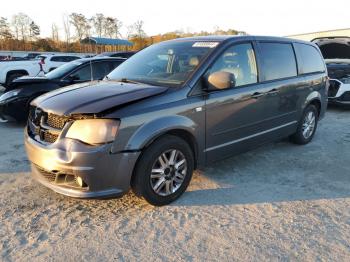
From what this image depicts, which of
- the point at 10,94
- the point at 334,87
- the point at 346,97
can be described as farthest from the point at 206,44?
the point at 346,97

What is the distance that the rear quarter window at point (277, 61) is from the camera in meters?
4.75

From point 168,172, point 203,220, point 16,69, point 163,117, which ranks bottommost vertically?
point 203,220

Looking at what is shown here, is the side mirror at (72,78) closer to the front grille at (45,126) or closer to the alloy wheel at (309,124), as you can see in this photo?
the front grille at (45,126)

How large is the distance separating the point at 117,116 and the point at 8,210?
1533mm

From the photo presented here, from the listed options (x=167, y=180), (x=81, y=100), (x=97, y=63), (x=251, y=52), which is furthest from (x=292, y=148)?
(x=97, y=63)

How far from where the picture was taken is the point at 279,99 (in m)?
4.97

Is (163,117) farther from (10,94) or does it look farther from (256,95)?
(10,94)

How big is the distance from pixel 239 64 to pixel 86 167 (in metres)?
2.33

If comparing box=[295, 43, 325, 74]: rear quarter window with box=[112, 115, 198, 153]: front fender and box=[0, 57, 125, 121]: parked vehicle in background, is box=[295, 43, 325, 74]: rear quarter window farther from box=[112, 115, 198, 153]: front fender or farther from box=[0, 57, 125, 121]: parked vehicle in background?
box=[0, 57, 125, 121]: parked vehicle in background

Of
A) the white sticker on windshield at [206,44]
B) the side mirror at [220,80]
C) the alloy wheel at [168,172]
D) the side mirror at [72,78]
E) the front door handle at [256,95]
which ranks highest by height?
the white sticker on windshield at [206,44]

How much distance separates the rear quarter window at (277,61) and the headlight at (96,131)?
2413mm

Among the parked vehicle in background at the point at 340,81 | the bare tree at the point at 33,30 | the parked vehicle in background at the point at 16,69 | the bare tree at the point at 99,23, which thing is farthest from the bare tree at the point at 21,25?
the parked vehicle in background at the point at 340,81

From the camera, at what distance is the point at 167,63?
14.1 feet

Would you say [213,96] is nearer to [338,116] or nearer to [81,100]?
[81,100]
